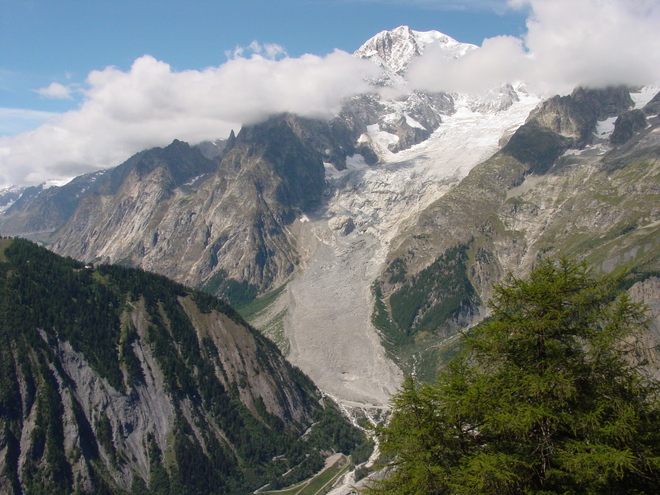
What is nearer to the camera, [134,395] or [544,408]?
[544,408]

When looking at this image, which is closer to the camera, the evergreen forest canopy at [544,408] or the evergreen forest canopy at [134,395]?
the evergreen forest canopy at [544,408]

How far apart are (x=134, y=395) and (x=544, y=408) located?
130144 millimetres

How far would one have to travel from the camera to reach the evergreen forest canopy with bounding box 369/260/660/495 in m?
21.3

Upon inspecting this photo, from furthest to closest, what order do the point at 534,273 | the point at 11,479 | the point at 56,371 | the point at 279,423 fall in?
the point at 279,423, the point at 56,371, the point at 11,479, the point at 534,273

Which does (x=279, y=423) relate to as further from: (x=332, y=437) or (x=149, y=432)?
(x=149, y=432)

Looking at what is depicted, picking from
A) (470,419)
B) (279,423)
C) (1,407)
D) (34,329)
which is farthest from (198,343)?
(470,419)

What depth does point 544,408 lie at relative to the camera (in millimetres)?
22500

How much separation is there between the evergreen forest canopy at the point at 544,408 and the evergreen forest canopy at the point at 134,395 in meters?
103

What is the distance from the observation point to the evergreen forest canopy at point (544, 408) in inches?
839

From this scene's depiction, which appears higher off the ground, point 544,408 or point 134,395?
point 544,408

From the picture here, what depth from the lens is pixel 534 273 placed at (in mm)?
26891

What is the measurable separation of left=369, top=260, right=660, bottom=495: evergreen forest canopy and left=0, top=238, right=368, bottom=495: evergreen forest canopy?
103493mm

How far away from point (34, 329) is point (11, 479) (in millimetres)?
38186

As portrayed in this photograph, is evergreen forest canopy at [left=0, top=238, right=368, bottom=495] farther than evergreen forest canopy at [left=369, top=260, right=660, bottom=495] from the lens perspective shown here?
Yes
